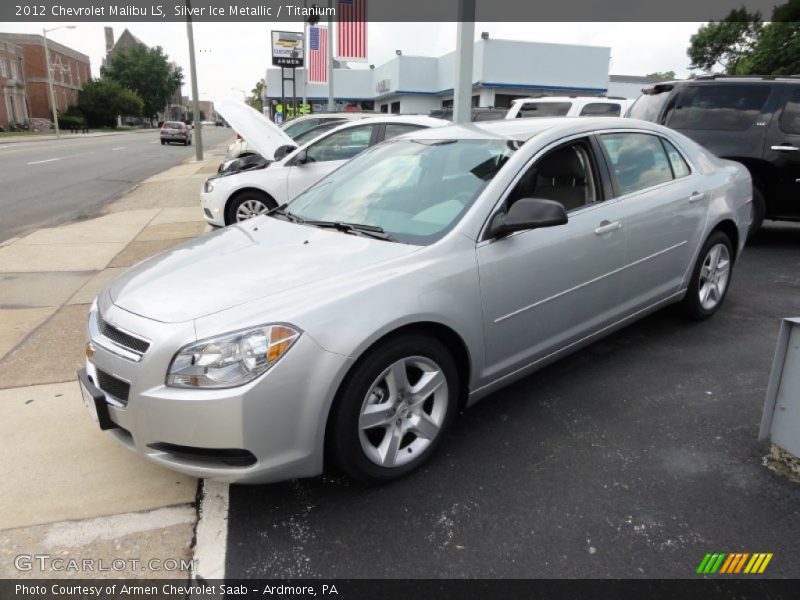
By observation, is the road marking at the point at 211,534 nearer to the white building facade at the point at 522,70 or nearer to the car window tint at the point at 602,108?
the car window tint at the point at 602,108

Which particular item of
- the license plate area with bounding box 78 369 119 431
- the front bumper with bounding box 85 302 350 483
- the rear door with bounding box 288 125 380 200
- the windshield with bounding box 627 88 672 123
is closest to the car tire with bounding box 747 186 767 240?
the windshield with bounding box 627 88 672 123

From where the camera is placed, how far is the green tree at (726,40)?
49.0 m

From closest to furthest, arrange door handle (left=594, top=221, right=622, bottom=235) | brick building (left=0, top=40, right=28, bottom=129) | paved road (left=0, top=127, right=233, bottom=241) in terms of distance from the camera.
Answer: door handle (left=594, top=221, right=622, bottom=235) < paved road (left=0, top=127, right=233, bottom=241) < brick building (left=0, top=40, right=28, bottom=129)

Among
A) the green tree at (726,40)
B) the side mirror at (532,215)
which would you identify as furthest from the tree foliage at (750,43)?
the side mirror at (532,215)

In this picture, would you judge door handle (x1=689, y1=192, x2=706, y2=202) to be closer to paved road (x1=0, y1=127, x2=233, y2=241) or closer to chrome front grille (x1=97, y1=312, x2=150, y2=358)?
chrome front grille (x1=97, y1=312, x2=150, y2=358)

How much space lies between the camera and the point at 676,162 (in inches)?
175

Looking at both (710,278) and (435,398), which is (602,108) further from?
(435,398)

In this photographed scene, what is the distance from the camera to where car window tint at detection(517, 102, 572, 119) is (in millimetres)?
12180

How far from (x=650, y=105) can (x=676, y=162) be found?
12.8ft

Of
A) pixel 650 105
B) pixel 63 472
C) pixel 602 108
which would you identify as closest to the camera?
pixel 63 472

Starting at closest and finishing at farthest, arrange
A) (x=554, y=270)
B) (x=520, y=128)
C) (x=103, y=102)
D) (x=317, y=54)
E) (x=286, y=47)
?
(x=554, y=270)
(x=520, y=128)
(x=286, y=47)
(x=317, y=54)
(x=103, y=102)

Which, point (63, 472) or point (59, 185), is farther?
point (59, 185)

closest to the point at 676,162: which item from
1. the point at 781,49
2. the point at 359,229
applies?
the point at 359,229

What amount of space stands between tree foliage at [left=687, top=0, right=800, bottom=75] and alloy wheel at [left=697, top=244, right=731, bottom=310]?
34.0m
